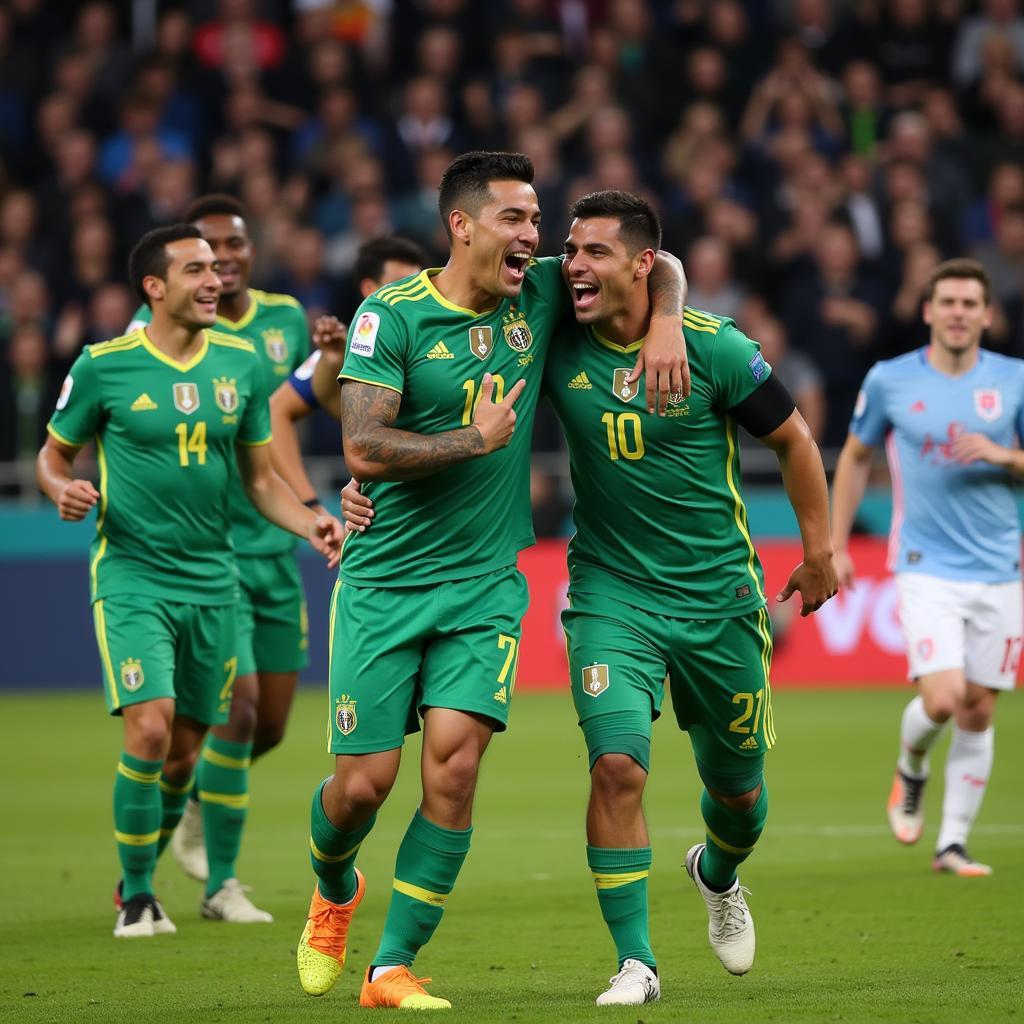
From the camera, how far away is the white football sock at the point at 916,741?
930cm

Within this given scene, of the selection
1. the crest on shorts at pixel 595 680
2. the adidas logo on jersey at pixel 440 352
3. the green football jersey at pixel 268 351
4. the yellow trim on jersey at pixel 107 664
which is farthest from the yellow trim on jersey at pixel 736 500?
the green football jersey at pixel 268 351

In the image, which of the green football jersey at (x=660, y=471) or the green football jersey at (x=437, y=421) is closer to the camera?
the green football jersey at (x=437, y=421)

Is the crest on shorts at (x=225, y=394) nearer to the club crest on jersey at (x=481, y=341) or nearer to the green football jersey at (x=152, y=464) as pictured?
the green football jersey at (x=152, y=464)

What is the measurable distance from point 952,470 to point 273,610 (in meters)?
3.31

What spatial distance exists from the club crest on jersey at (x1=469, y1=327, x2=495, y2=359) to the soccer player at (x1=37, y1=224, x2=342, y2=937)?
182 cm

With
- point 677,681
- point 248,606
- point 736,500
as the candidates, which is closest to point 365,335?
point 736,500

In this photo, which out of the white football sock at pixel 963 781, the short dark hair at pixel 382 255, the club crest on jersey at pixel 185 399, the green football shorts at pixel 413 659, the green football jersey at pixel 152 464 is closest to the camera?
the green football shorts at pixel 413 659

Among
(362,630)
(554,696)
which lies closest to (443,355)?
(362,630)

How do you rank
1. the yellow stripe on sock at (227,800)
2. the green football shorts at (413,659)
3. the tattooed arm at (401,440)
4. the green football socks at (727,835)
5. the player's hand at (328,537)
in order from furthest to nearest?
1. the yellow stripe on sock at (227,800)
2. the player's hand at (328,537)
3. the green football socks at (727,835)
4. the green football shorts at (413,659)
5. the tattooed arm at (401,440)

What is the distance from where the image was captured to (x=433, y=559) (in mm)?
6129

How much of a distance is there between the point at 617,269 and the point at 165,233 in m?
2.62

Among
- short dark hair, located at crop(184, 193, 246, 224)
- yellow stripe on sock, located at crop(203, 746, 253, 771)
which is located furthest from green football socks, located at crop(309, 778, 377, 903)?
short dark hair, located at crop(184, 193, 246, 224)

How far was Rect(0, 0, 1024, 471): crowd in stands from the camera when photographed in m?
17.7

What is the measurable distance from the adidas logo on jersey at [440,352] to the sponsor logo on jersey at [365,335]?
19cm
